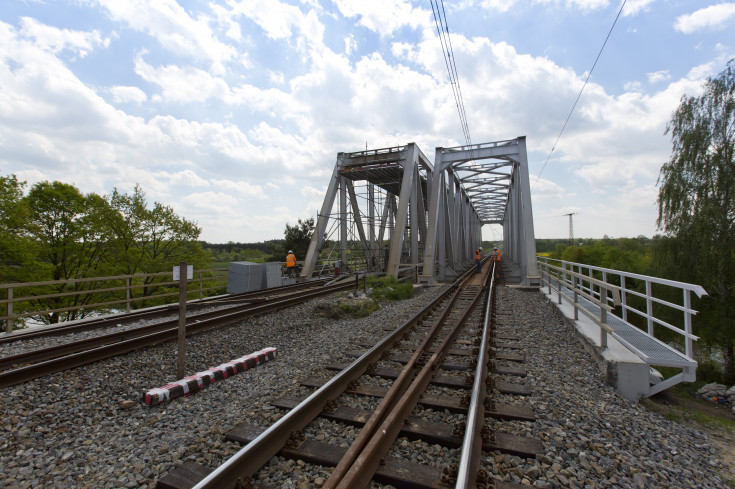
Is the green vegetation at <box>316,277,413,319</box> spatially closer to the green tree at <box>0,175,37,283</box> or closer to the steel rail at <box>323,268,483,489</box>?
the steel rail at <box>323,268,483,489</box>

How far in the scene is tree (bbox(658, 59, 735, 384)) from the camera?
45.4 ft

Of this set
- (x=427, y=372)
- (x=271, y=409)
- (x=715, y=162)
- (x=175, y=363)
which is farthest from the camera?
(x=715, y=162)

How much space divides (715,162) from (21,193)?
35.2 metres

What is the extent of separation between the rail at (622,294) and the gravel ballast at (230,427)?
902mm

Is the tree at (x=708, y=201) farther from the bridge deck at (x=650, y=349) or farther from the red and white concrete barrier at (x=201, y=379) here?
the red and white concrete barrier at (x=201, y=379)

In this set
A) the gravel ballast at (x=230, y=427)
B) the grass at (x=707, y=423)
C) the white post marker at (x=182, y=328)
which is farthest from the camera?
the white post marker at (x=182, y=328)

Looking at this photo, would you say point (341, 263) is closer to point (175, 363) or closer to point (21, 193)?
point (175, 363)

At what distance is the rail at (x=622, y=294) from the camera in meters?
3.61

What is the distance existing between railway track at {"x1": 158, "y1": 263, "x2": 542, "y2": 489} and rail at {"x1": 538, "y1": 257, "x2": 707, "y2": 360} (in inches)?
60.3

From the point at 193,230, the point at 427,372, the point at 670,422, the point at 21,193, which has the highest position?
the point at 21,193

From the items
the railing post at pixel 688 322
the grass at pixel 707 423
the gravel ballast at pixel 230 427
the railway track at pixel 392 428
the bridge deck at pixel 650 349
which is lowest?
the grass at pixel 707 423

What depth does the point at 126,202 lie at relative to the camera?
23.8m

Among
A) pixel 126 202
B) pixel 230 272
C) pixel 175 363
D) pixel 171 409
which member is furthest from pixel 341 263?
pixel 126 202

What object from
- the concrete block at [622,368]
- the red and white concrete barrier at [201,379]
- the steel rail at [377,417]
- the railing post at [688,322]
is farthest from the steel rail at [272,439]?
the railing post at [688,322]
